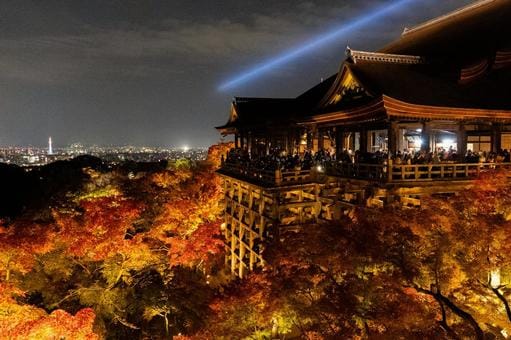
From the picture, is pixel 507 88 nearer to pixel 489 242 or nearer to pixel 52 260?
pixel 489 242

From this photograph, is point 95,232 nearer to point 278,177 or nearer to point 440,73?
point 278,177

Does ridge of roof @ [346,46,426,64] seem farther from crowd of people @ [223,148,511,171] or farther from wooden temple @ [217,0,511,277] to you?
crowd of people @ [223,148,511,171]

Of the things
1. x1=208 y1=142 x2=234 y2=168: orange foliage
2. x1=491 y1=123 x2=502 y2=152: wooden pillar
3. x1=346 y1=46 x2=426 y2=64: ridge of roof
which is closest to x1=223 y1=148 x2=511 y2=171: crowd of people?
x1=491 y1=123 x2=502 y2=152: wooden pillar

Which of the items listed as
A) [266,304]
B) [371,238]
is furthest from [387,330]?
[266,304]

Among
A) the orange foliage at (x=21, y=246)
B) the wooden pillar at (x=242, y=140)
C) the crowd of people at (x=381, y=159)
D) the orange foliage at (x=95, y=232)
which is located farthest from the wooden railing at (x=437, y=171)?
the wooden pillar at (x=242, y=140)

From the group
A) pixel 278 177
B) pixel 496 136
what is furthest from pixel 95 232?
pixel 496 136
